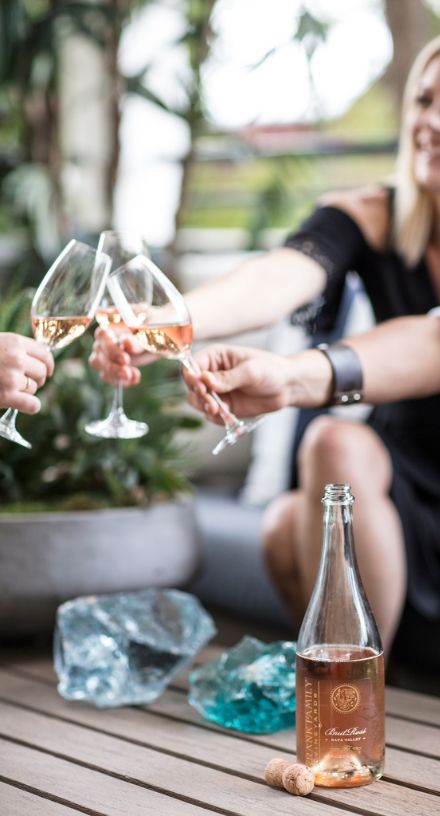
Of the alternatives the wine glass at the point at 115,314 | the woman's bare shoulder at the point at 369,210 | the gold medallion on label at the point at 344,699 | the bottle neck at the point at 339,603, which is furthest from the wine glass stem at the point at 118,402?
the woman's bare shoulder at the point at 369,210

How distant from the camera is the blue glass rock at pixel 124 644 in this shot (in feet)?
5.01

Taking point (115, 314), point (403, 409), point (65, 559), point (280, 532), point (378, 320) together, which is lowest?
point (280, 532)

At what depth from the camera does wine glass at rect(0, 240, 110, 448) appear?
1.32 m

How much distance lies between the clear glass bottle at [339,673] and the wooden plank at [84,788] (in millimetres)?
141

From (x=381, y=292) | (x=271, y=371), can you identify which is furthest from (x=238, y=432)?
(x=381, y=292)

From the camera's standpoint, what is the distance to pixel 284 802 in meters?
1.16

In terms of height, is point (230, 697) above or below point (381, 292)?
below

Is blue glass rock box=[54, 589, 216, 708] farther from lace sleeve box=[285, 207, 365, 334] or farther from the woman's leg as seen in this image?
lace sleeve box=[285, 207, 365, 334]

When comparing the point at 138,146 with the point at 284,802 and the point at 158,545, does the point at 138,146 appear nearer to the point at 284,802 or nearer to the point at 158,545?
the point at 158,545

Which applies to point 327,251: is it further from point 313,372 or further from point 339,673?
point 339,673

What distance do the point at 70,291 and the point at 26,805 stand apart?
552 mm

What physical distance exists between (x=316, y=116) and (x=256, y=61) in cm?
45

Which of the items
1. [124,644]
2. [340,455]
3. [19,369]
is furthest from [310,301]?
[19,369]

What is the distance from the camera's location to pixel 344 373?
5.52 ft
